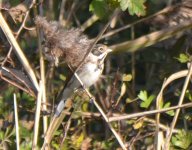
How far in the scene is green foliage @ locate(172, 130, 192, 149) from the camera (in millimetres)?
3859

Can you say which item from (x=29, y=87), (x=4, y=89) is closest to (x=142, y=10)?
(x=29, y=87)

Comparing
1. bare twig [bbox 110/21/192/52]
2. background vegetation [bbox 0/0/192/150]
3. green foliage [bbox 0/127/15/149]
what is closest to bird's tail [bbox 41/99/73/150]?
background vegetation [bbox 0/0/192/150]

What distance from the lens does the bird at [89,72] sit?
13.5ft

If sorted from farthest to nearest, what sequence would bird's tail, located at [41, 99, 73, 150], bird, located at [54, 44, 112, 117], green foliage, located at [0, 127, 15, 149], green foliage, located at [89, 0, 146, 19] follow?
1. bird, located at [54, 44, 112, 117]
2. green foliage, located at [0, 127, 15, 149]
3. bird's tail, located at [41, 99, 73, 150]
4. green foliage, located at [89, 0, 146, 19]

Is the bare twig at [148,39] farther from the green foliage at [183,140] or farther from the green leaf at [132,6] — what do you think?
the green leaf at [132,6]

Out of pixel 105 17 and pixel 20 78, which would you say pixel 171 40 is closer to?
pixel 105 17

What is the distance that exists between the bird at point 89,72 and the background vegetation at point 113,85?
79 millimetres

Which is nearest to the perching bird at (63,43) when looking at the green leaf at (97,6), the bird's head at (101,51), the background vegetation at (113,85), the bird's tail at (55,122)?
the background vegetation at (113,85)

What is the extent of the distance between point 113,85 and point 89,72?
1.47 ft

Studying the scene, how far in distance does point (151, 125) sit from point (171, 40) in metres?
0.89

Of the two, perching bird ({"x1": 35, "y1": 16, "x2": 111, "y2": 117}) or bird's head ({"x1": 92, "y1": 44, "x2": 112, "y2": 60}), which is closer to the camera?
perching bird ({"x1": 35, "y1": 16, "x2": 111, "y2": 117})

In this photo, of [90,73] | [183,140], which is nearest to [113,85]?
[90,73]

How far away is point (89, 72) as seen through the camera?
415 centimetres

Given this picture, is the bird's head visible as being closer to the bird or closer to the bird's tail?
the bird
